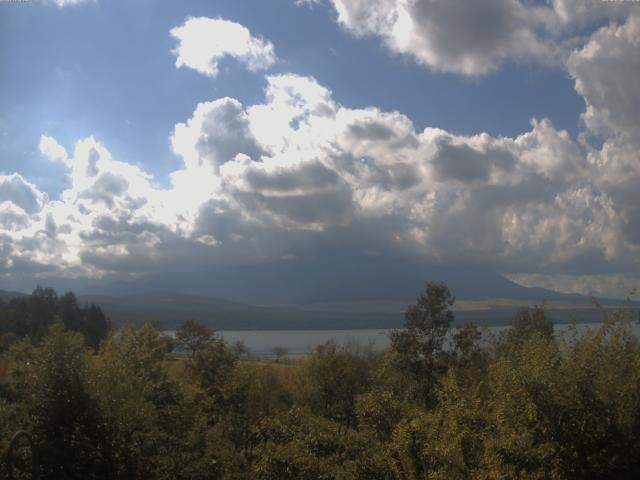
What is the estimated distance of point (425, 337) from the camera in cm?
3859

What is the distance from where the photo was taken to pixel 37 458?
17781 mm

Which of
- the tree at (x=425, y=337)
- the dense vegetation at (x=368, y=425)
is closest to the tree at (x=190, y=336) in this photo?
the tree at (x=425, y=337)

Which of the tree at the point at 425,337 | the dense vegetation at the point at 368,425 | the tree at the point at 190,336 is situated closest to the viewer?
the dense vegetation at the point at 368,425

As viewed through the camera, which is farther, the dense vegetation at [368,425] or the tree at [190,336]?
the tree at [190,336]

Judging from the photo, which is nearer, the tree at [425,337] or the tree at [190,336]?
the tree at [425,337]

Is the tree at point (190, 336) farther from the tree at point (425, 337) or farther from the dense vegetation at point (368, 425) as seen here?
the dense vegetation at point (368, 425)

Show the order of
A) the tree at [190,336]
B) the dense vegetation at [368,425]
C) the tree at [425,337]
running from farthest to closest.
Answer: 1. the tree at [190,336]
2. the tree at [425,337]
3. the dense vegetation at [368,425]

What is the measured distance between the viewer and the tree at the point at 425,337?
37.9 meters

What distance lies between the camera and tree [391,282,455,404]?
3788 centimetres

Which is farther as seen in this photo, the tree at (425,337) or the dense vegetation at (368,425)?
the tree at (425,337)

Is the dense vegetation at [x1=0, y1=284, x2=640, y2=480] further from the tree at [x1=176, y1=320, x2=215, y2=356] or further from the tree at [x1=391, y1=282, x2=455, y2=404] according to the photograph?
the tree at [x1=176, y1=320, x2=215, y2=356]

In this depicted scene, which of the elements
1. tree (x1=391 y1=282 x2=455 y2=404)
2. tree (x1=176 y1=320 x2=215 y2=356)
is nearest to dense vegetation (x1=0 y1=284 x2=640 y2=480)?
tree (x1=391 y1=282 x2=455 y2=404)

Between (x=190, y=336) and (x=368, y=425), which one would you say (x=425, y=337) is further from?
(x=190, y=336)

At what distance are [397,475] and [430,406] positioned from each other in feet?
71.4
